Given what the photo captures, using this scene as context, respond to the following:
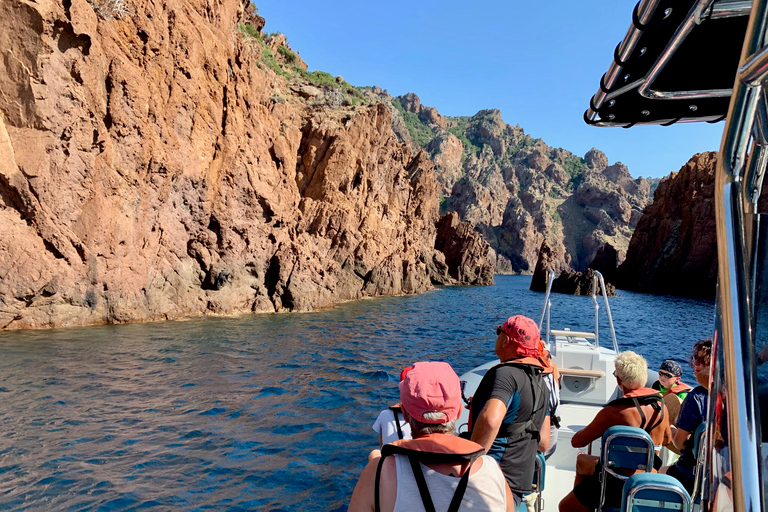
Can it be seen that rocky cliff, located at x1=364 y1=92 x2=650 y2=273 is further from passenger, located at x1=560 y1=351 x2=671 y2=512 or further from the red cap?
the red cap

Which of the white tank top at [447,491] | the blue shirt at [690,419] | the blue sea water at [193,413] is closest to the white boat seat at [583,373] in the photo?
the blue sea water at [193,413]

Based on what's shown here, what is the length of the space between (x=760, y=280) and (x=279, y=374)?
38.5 ft

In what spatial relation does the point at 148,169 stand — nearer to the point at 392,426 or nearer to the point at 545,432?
the point at 392,426

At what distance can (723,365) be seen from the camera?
142 cm

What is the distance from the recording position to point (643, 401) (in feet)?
12.9

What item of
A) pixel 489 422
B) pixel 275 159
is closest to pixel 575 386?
pixel 489 422

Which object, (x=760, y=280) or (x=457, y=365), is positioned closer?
(x=760, y=280)

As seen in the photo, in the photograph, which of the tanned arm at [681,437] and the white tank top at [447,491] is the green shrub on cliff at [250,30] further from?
the white tank top at [447,491]

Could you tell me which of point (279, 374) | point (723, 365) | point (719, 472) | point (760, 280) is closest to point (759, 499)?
point (719, 472)

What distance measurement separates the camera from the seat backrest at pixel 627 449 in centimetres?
334

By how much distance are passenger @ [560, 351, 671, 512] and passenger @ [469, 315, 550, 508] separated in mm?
574

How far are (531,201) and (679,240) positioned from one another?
9541cm

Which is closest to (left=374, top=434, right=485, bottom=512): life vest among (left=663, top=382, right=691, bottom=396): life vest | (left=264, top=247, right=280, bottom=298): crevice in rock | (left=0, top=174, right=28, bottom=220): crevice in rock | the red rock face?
(left=663, top=382, right=691, bottom=396): life vest

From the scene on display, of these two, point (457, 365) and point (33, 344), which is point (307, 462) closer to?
point (457, 365)
